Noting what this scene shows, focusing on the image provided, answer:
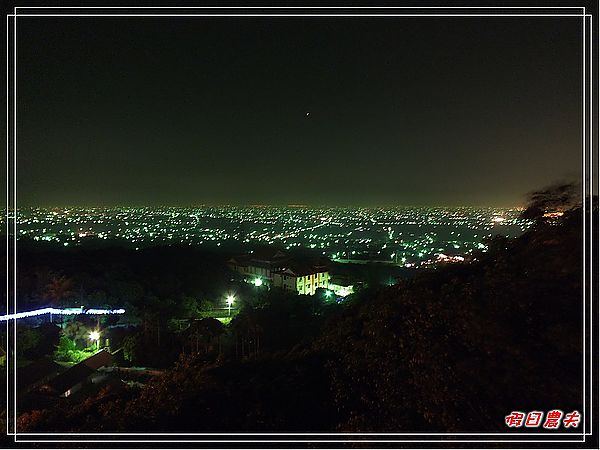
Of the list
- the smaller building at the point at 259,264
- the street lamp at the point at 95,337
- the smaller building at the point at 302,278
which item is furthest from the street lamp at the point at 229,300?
the street lamp at the point at 95,337

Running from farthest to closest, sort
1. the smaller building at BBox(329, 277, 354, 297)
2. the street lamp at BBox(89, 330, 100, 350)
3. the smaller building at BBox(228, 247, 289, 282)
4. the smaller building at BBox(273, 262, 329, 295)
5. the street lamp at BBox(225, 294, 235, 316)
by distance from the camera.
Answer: the smaller building at BBox(228, 247, 289, 282)
the smaller building at BBox(273, 262, 329, 295)
the smaller building at BBox(329, 277, 354, 297)
the street lamp at BBox(225, 294, 235, 316)
the street lamp at BBox(89, 330, 100, 350)

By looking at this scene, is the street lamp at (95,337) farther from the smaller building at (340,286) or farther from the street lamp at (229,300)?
the smaller building at (340,286)

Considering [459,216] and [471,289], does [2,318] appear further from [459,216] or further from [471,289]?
[459,216]

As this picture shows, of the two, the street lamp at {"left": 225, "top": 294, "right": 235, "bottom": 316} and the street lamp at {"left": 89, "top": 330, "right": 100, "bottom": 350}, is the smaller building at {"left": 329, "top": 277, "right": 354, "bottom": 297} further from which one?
the street lamp at {"left": 89, "top": 330, "right": 100, "bottom": 350}

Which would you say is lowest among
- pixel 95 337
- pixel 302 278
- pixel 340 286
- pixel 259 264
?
pixel 95 337

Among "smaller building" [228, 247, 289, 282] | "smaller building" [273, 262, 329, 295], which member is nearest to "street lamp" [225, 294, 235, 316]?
"smaller building" [273, 262, 329, 295]

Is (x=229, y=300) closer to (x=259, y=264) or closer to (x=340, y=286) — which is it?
(x=259, y=264)

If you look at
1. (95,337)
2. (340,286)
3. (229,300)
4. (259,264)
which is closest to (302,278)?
(340,286)

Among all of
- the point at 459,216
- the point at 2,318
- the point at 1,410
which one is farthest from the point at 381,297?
the point at 459,216
